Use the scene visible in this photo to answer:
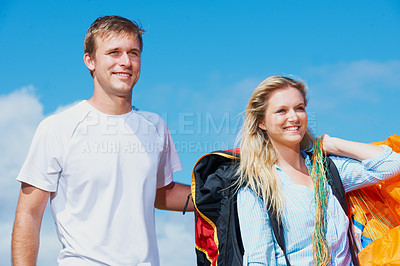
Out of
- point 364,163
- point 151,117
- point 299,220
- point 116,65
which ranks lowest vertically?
point 299,220

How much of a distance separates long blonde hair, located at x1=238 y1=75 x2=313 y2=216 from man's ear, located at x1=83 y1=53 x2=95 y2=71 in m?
1.17

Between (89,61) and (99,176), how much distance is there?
2.87 ft

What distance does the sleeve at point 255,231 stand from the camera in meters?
2.71

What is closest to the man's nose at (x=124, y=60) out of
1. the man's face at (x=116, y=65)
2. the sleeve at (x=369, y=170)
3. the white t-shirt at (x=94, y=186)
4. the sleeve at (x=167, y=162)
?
the man's face at (x=116, y=65)

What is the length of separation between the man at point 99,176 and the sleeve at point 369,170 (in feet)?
4.50

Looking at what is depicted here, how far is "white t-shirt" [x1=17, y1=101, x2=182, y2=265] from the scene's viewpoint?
2.76 m

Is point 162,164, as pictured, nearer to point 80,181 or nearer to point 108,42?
point 80,181

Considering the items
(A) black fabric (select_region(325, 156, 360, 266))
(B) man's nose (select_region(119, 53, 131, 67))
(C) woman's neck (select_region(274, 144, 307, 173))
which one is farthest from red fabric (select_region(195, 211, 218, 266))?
(B) man's nose (select_region(119, 53, 131, 67))

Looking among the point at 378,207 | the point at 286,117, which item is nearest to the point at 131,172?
the point at 286,117

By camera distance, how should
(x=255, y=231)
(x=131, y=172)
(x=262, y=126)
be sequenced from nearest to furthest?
(x=255, y=231)
(x=131, y=172)
(x=262, y=126)

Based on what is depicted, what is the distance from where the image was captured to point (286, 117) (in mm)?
3064

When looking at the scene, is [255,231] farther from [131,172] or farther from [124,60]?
[124,60]

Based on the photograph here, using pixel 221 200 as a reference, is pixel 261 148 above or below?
above

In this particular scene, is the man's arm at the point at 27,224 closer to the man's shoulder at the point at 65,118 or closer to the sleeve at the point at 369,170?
the man's shoulder at the point at 65,118
